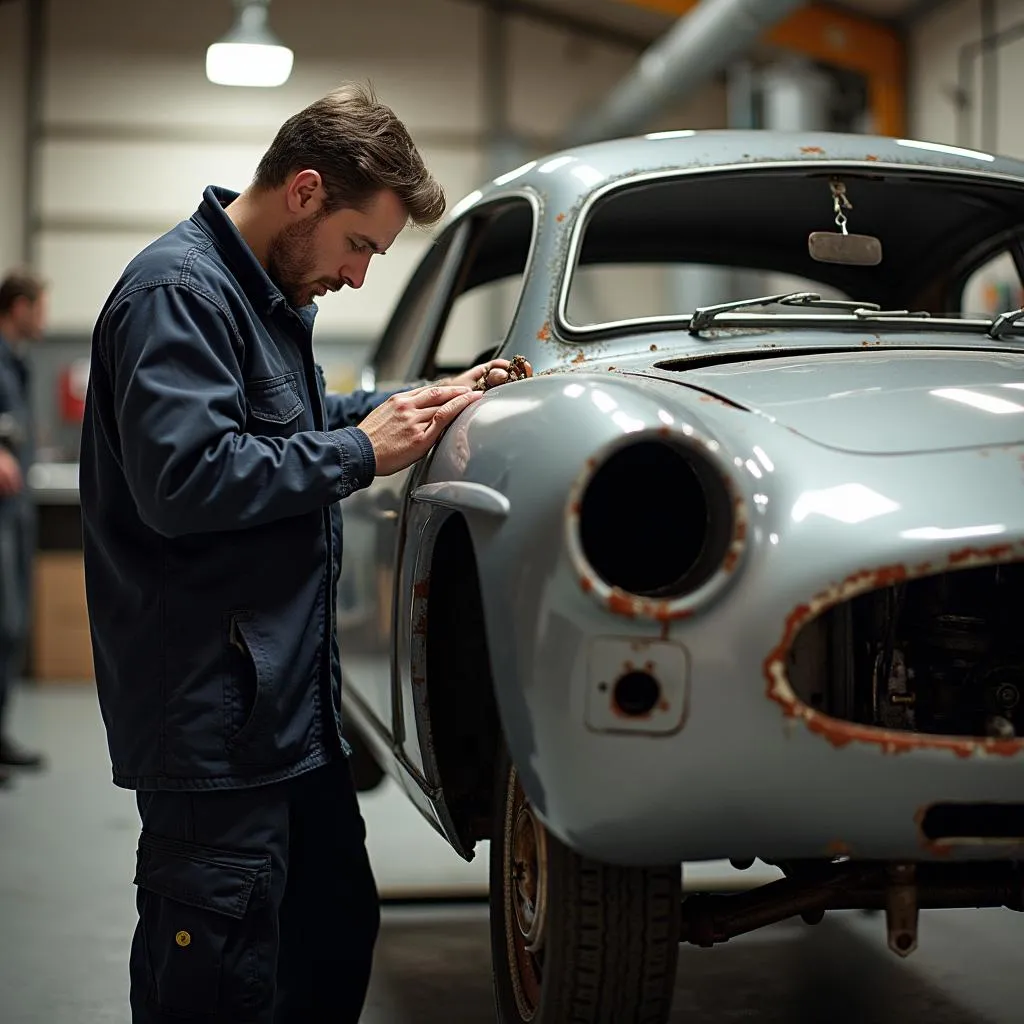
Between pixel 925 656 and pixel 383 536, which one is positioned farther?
pixel 383 536

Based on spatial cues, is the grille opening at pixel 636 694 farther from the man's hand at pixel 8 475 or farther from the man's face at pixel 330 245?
the man's hand at pixel 8 475

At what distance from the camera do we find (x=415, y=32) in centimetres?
1100

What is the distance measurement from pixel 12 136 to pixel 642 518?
9497mm

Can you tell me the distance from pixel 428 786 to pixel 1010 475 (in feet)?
3.60

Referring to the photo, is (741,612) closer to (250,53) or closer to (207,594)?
(207,594)

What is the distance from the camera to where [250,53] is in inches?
304

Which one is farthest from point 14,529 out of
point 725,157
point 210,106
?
point 210,106

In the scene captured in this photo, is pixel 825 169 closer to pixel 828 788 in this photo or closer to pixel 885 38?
pixel 828 788

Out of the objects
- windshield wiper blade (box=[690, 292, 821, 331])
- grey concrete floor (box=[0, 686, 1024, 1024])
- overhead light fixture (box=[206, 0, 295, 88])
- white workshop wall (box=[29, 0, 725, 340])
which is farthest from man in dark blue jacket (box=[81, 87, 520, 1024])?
white workshop wall (box=[29, 0, 725, 340])

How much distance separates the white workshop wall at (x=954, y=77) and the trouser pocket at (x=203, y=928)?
306 inches

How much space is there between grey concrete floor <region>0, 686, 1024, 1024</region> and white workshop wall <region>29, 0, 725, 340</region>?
6.97m

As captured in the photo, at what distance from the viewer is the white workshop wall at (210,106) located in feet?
33.8

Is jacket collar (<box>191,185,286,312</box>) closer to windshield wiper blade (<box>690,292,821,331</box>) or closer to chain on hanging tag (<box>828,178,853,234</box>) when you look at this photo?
windshield wiper blade (<box>690,292,821,331</box>)

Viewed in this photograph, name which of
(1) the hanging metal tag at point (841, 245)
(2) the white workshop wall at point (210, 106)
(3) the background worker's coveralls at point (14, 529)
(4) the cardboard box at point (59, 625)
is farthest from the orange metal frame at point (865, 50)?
(1) the hanging metal tag at point (841, 245)
